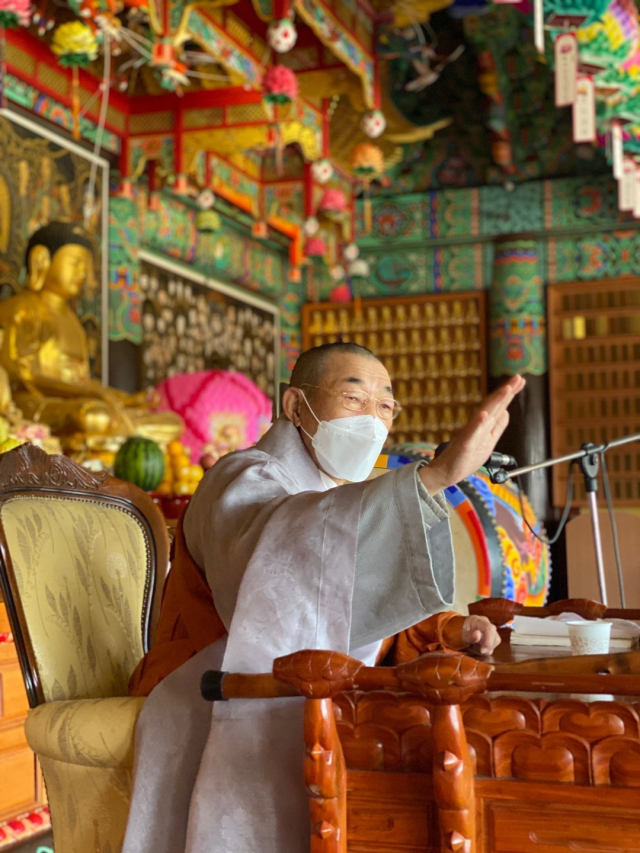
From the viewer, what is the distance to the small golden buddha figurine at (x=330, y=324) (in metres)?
9.32

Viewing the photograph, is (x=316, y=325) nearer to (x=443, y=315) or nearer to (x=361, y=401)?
(x=443, y=315)

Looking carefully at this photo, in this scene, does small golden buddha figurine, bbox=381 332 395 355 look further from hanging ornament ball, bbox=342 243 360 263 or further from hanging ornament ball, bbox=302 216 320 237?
hanging ornament ball, bbox=302 216 320 237

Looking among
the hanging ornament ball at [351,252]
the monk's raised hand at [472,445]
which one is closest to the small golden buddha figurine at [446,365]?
the hanging ornament ball at [351,252]

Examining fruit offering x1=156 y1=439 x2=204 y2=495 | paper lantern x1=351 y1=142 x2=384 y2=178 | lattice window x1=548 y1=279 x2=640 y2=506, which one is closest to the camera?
fruit offering x1=156 y1=439 x2=204 y2=495

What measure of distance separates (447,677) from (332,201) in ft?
21.8

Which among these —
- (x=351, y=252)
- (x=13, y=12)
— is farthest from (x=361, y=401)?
(x=351, y=252)

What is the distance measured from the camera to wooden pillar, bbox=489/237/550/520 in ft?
27.6

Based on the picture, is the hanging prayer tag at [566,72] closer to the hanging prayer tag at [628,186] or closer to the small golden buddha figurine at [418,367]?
the hanging prayer tag at [628,186]

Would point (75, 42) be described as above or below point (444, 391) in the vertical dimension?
above

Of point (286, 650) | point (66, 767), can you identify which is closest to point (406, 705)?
point (286, 650)

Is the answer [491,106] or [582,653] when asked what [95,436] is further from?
[491,106]

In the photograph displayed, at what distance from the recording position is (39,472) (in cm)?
179

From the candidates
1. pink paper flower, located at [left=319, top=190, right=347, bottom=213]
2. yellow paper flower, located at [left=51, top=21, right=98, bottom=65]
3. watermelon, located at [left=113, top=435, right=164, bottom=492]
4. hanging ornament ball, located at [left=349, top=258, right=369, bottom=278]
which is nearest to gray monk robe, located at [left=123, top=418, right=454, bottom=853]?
watermelon, located at [left=113, top=435, right=164, bottom=492]

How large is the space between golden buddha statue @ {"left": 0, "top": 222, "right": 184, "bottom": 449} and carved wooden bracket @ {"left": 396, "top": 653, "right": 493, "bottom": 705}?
3.88 meters
